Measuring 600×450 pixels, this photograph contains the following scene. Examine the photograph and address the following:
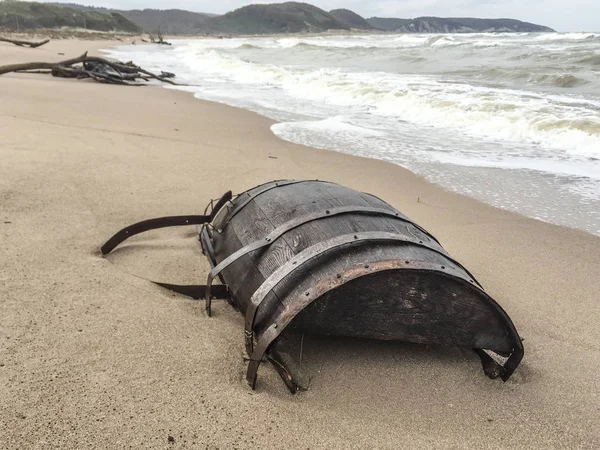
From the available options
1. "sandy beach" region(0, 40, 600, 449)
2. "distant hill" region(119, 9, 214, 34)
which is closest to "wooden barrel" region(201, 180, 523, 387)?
"sandy beach" region(0, 40, 600, 449)

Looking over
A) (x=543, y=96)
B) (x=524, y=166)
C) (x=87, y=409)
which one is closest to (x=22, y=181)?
(x=87, y=409)

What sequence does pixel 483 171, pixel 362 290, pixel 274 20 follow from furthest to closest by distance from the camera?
pixel 274 20
pixel 483 171
pixel 362 290

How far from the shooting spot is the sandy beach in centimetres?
177

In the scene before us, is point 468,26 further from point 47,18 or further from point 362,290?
point 362,290

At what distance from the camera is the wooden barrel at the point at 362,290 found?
6.36 ft

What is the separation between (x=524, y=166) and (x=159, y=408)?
6056mm

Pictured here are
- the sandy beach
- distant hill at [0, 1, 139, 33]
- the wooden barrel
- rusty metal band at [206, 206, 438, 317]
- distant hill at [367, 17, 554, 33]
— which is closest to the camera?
the sandy beach

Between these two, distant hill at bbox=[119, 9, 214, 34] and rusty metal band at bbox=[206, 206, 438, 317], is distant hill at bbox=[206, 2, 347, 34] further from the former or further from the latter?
rusty metal band at bbox=[206, 206, 438, 317]

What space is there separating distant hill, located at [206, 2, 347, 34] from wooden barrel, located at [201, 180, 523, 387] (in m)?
159

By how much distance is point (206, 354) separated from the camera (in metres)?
2.18

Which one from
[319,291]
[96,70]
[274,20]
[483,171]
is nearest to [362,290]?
[319,291]

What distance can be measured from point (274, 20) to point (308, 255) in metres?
173

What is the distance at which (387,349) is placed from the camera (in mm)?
2254

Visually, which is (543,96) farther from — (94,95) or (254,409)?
(254,409)
